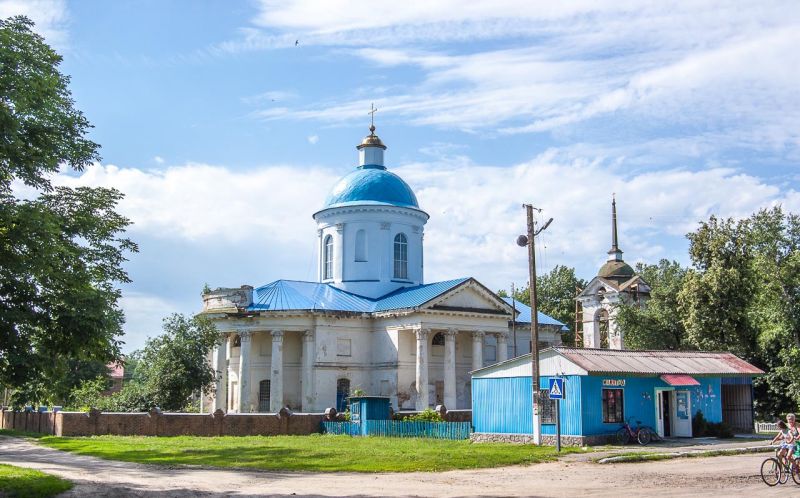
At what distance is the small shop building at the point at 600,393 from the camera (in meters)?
28.5

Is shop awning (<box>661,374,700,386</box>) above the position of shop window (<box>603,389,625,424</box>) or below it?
above

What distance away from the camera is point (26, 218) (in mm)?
16547

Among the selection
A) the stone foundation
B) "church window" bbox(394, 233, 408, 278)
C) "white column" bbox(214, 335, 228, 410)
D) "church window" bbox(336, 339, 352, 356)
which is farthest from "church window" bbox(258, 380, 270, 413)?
the stone foundation

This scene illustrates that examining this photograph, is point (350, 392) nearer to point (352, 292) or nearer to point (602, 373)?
point (352, 292)

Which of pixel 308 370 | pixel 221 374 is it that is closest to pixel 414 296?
pixel 308 370

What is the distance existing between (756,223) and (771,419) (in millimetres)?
10726

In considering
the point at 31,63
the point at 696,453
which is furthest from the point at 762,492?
the point at 31,63

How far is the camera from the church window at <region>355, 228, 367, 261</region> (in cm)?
4900

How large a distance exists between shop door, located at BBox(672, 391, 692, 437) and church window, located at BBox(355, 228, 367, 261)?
21.9m

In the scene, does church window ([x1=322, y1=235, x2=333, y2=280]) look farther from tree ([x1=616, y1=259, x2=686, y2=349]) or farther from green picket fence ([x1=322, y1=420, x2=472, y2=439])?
tree ([x1=616, y1=259, x2=686, y2=349])

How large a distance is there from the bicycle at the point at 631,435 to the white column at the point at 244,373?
21.4 m

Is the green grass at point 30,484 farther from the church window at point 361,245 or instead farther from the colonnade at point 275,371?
the church window at point 361,245

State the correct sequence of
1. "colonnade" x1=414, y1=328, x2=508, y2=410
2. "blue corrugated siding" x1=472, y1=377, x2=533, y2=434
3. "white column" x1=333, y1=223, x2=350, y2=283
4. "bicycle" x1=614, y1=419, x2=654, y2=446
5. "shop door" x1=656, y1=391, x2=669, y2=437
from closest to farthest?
1. "bicycle" x1=614, y1=419, x2=654, y2=446
2. "blue corrugated siding" x1=472, y1=377, x2=533, y2=434
3. "shop door" x1=656, y1=391, x2=669, y2=437
4. "colonnade" x1=414, y1=328, x2=508, y2=410
5. "white column" x1=333, y1=223, x2=350, y2=283

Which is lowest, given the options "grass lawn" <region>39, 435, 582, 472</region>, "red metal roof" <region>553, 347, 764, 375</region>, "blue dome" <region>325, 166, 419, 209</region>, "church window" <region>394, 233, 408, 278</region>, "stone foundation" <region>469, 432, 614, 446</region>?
"grass lawn" <region>39, 435, 582, 472</region>
